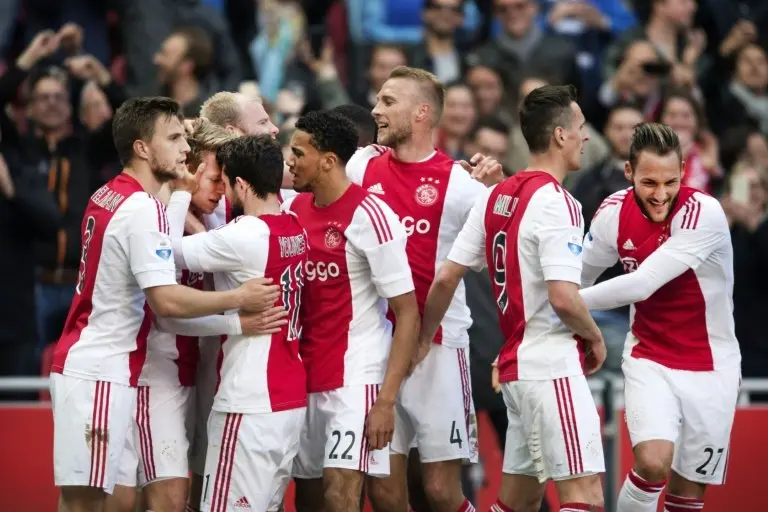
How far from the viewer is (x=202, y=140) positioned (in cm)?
741

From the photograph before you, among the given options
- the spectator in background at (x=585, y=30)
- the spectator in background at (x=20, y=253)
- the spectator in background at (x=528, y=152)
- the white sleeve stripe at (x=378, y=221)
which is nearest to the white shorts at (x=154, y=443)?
the white sleeve stripe at (x=378, y=221)

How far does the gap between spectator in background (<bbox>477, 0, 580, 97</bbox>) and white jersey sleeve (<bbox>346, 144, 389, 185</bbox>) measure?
4.51 metres

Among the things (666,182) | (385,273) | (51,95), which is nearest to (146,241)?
(385,273)

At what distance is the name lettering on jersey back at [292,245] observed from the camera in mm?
6801

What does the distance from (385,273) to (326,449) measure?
2.90 ft

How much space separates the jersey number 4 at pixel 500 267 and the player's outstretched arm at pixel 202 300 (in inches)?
44.6

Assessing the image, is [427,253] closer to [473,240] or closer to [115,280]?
[473,240]

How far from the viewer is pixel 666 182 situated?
737 cm

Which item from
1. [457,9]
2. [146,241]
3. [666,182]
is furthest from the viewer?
[457,9]

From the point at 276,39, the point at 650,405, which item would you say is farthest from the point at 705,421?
the point at 276,39

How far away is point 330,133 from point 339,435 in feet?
4.71

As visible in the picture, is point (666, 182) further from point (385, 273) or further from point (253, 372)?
point (253, 372)

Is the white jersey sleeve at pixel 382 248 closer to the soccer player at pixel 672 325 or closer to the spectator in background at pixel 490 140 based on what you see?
→ the soccer player at pixel 672 325

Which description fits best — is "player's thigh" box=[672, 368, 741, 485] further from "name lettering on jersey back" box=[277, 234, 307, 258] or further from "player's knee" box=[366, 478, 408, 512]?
"name lettering on jersey back" box=[277, 234, 307, 258]
